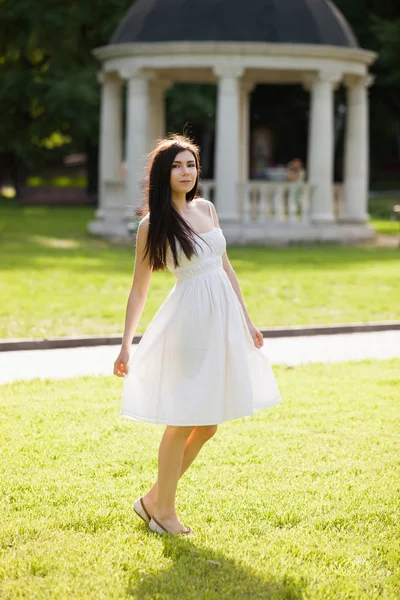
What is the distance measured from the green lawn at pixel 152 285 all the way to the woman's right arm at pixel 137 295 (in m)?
6.73

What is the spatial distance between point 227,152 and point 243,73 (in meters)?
1.95

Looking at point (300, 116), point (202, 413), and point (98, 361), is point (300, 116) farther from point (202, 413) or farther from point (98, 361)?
point (202, 413)

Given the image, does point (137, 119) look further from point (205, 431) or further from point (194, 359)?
point (194, 359)

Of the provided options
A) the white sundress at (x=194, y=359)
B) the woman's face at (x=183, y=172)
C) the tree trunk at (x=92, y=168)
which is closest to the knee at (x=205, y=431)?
the white sundress at (x=194, y=359)

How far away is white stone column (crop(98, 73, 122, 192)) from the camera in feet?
97.8

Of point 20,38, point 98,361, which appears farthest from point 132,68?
point 20,38

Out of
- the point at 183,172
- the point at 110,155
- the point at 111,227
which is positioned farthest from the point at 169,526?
the point at 110,155

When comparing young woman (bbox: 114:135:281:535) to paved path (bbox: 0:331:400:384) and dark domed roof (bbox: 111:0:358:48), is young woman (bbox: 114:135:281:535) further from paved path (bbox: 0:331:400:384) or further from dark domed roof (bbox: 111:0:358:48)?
dark domed roof (bbox: 111:0:358:48)

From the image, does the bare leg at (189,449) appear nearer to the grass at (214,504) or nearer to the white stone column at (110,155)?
the grass at (214,504)

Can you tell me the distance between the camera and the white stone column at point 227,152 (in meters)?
27.1

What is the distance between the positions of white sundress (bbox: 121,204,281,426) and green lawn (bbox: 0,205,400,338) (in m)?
6.95

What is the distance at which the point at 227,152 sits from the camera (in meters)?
27.2

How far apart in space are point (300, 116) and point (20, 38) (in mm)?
12962

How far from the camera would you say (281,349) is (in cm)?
1212
